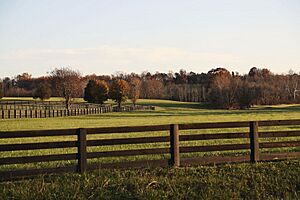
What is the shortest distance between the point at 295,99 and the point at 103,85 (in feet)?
207

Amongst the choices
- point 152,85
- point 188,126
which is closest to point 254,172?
point 188,126

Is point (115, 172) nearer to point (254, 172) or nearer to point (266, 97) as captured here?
point (254, 172)

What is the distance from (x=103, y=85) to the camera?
107 m

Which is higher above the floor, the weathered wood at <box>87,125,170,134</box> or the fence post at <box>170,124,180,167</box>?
the weathered wood at <box>87,125,170,134</box>

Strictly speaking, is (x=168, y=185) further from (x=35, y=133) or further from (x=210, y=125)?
(x=35, y=133)

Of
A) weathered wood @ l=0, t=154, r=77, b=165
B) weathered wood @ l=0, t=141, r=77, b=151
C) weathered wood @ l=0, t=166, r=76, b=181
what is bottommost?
weathered wood @ l=0, t=166, r=76, b=181

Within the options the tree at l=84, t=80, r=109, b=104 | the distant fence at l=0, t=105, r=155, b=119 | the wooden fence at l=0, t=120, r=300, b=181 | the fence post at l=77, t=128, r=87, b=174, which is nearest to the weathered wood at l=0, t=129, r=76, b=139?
the wooden fence at l=0, t=120, r=300, b=181

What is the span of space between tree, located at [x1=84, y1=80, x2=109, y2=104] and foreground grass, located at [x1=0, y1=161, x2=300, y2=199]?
9579 centimetres

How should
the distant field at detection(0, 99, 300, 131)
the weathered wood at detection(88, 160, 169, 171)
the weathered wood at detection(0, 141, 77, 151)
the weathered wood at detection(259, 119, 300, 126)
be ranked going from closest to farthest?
1. the weathered wood at detection(0, 141, 77, 151)
2. the weathered wood at detection(88, 160, 169, 171)
3. the weathered wood at detection(259, 119, 300, 126)
4. the distant field at detection(0, 99, 300, 131)

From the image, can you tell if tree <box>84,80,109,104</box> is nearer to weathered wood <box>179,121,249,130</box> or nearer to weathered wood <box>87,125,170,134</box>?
weathered wood <box>179,121,249,130</box>

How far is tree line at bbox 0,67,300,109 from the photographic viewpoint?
10200 cm

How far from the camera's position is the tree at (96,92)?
10619 cm

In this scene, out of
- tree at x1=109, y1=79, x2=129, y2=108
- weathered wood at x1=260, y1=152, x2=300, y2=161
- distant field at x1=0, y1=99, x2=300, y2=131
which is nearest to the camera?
weathered wood at x1=260, y1=152, x2=300, y2=161

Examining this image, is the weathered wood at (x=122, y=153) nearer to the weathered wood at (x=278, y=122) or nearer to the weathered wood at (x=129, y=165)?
the weathered wood at (x=129, y=165)
